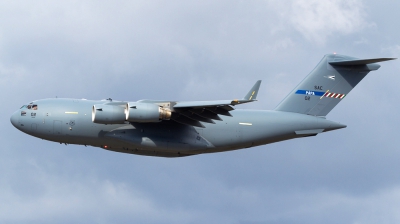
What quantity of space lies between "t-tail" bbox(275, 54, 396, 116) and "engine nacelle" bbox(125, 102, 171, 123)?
13.8ft

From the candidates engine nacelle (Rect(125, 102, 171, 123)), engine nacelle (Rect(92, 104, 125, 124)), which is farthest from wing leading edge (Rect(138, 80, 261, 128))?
engine nacelle (Rect(92, 104, 125, 124))

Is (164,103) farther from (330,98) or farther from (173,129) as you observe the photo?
(330,98)

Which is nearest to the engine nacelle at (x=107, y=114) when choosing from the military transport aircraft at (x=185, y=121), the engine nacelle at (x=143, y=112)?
the military transport aircraft at (x=185, y=121)

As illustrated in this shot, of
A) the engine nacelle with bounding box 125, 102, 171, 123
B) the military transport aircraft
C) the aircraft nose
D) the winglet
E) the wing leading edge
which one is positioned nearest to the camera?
the winglet

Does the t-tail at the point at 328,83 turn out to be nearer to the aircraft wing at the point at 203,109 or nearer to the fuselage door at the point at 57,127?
the aircraft wing at the point at 203,109

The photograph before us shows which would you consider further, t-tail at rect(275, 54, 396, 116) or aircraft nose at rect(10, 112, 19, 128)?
t-tail at rect(275, 54, 396, 116)

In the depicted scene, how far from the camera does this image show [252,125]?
864 inches

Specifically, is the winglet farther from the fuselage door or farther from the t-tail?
the fuselage door

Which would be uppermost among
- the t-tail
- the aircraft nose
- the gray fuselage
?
the t-tail

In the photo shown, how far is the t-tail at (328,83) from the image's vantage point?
22.8 metres

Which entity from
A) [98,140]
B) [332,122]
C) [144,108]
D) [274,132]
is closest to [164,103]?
[144,108]

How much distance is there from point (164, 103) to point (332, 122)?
5188 mm

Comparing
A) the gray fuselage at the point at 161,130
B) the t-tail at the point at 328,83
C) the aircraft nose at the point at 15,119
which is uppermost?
the t-tail at the point at 328,83

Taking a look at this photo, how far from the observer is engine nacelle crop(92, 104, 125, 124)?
20.2m
